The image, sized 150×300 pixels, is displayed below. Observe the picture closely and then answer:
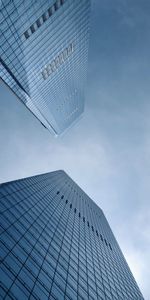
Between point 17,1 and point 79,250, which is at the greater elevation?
point 17,1

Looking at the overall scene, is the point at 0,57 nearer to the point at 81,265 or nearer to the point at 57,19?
the point at 57,19

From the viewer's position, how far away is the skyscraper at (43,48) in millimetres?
55812

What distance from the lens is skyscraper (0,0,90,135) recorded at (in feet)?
183

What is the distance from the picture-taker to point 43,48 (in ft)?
249

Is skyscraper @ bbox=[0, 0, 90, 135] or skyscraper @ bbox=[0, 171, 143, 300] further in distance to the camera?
skyscraper @ bbox=[0, 0, 90, 135]

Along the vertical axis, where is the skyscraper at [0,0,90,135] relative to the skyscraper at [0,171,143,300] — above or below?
above

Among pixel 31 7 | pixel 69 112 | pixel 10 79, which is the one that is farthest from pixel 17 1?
pixel 69 112

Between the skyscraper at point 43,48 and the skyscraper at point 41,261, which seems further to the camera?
the skyscraper at point 43,48

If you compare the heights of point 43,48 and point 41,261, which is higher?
point 43,48

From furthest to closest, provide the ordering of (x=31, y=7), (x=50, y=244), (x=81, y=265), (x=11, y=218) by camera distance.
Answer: (x=31, y=7), (x=81, y=265), (x=50, y=244), (x=11, y=218)

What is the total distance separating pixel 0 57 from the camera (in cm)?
5994

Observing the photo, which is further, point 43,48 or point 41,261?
point 43,48

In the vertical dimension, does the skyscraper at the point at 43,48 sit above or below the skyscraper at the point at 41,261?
above

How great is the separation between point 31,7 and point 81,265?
41407 mm
